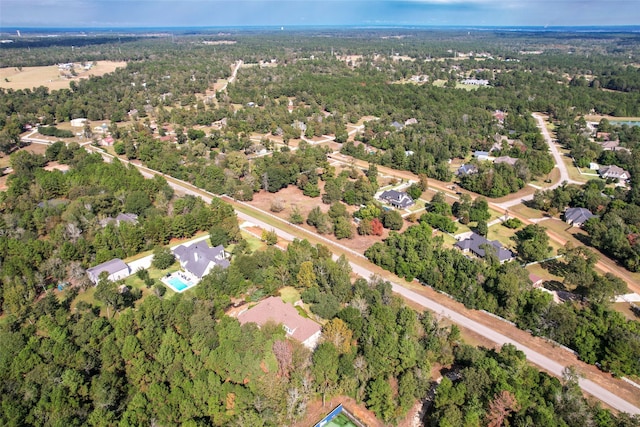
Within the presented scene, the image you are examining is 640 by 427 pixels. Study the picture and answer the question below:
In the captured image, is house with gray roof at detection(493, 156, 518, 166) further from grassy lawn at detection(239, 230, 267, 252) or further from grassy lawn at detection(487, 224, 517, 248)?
grassy lawn at detection(239, 230, 267, 252)

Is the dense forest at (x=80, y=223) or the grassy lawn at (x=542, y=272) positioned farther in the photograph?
the grassy lawn at (x=542, y=272)

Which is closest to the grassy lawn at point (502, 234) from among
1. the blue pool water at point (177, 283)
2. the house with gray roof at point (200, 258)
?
the house with gray roof at point (200, 258)

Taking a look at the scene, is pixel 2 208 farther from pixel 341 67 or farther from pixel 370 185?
pixel 341 67

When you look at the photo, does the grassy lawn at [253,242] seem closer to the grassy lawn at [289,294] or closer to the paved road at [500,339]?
the grassy lawn at [289,294]

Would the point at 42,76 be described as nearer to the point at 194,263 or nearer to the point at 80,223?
the point at 80,223

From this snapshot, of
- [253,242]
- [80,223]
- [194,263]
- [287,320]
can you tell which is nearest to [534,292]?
[287,320]

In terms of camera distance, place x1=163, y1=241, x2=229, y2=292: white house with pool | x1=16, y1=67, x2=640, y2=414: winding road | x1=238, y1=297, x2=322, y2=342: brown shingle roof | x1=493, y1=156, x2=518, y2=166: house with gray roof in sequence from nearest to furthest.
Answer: x1=16, y1=67, x2=640, y2=414: winding road, x1=238, y1=297, x2=322, y2=342: brown shingle roof, x1=163, y1=241, x2=229, y2=292: white house with pool, x1=493, y1=156, x2=518, y2=166: house with gray roof

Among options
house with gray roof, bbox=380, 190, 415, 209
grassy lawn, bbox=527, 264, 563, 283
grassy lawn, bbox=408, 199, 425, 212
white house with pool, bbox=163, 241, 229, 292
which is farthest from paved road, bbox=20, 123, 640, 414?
grassy lawn, bbox=408, 199, 425, 212
